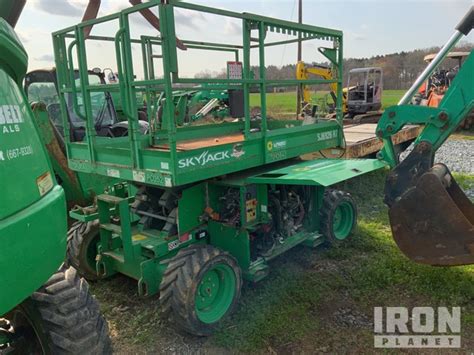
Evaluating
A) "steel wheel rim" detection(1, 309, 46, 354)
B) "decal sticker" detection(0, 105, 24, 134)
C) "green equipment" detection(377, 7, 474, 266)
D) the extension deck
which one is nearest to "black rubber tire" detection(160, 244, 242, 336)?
"steel wheel rim" detection(1, 309, 46, 354)

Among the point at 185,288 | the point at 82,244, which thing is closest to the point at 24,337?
the point at 185,288

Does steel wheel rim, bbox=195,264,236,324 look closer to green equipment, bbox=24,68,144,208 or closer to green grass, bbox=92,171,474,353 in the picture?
green grass, bbox=92,171,474,353

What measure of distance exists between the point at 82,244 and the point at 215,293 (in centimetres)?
153

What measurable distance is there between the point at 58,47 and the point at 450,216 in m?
3.74

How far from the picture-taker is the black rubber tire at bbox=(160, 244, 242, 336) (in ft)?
10.5

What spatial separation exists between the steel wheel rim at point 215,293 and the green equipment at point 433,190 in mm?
1515

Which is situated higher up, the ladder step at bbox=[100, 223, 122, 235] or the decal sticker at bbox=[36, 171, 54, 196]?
the decal sticker at bbox=[36, 171, 54, 196]

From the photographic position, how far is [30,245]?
1.68 m

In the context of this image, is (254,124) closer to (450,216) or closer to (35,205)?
(450,216)

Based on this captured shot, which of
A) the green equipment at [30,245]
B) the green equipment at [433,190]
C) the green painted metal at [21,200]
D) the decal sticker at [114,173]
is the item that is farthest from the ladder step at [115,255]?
the green equipment at [433,190]

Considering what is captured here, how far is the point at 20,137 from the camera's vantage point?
1.72m

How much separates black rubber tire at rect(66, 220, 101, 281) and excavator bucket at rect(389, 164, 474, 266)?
2.95 metres

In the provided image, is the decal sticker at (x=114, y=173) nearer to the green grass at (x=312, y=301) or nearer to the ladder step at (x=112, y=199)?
the ladder step at (x=112, y=199)

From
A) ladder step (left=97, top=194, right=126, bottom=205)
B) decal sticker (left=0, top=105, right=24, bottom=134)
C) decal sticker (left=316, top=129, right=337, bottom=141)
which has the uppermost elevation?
decal sticker (left=0, top=105, right=24, bottom=134)
